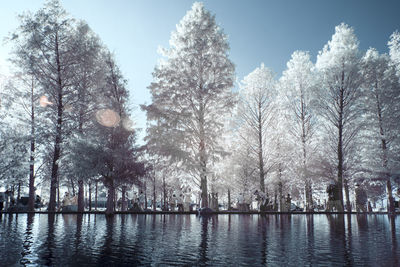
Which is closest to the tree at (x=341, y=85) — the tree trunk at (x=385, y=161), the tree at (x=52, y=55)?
the tree trunk at (x=385, y=161)

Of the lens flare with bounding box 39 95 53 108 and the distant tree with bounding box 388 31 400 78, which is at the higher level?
the distant tree with bounding box 388 31 400 78

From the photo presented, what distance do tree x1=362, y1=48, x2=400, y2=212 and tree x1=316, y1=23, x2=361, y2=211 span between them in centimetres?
127

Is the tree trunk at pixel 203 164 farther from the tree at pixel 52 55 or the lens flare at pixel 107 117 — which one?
the tree at pixel 52 55

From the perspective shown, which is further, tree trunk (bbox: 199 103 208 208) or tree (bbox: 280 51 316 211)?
tree (bbox: 280 51 316 211)

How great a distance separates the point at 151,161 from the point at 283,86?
48.7 ft

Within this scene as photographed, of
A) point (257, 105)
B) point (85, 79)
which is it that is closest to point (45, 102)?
point (85, 79)

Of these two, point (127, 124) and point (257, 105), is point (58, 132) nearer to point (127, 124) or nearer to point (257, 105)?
point (127, 124)

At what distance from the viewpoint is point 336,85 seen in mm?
23797

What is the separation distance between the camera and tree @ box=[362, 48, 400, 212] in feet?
78.5

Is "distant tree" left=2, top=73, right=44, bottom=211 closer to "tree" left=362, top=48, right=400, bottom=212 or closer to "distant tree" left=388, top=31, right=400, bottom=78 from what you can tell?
"tree" left=362, top=48, right=400, bottom=212

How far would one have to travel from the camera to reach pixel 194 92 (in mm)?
20234

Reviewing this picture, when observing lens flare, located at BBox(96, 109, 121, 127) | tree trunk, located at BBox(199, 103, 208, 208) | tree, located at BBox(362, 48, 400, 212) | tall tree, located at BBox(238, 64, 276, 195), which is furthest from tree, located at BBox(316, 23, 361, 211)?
lens flare, located at BBox(96, 109, 121, 127)

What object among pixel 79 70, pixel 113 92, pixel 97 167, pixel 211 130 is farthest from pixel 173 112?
pixel 79 70

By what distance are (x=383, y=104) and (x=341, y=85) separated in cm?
495
